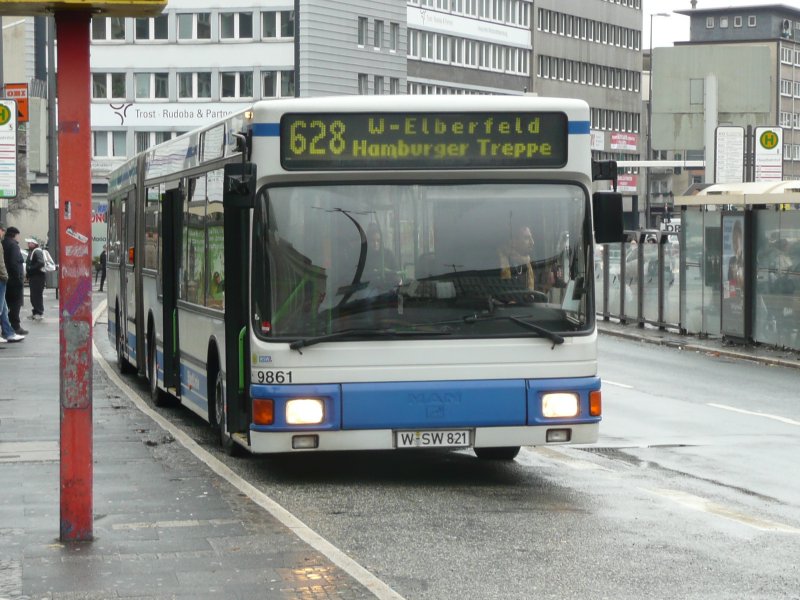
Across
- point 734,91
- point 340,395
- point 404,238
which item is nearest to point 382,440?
point 340,395

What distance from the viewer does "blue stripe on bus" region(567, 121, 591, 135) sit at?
39.2 feet

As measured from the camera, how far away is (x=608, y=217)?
11.9m

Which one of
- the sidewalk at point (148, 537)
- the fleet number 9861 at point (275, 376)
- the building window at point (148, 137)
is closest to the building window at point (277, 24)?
the building window at point (148, 137)

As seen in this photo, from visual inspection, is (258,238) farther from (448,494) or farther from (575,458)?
(575,458)

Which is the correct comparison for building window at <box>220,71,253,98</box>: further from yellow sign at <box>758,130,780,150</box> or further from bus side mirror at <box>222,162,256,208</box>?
bus side mirror at <box>222,162,256,208</box>

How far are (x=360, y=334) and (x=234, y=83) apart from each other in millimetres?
89337

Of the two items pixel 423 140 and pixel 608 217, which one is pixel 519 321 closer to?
pixel 608 217

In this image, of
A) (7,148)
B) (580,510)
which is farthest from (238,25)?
(580,510)

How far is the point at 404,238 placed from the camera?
11711 mm

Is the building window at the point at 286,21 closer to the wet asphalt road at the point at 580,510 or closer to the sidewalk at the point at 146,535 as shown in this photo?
the wet asphalt road at the point at 580,510

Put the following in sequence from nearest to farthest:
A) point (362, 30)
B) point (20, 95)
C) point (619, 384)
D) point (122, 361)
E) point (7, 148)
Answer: point (619, 384), point (122, 361), point (7, 148), point (20, 95), point (362, 30)

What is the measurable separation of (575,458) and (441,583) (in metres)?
5.69

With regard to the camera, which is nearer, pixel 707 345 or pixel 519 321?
pixel 519 321

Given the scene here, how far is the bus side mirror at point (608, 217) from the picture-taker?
39.1 feet
